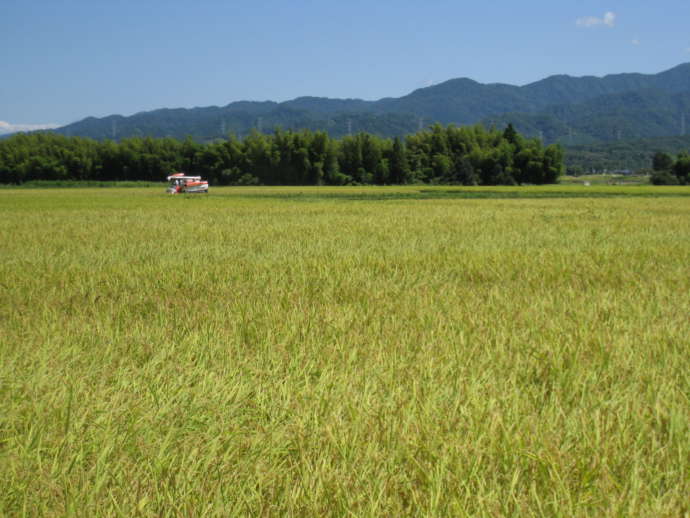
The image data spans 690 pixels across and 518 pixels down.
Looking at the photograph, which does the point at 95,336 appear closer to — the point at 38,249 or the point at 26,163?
the point at 38,249

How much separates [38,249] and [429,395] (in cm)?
818

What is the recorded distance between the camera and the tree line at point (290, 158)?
94.1 m

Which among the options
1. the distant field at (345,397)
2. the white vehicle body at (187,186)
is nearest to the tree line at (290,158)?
the white vehicle body at (187,186)

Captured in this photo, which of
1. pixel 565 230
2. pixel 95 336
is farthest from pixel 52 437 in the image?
pixel 565 230

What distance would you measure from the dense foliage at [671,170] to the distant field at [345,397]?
9072 centimetres

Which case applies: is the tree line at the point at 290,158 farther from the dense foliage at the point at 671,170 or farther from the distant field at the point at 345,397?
the distant field at the point at 345,397

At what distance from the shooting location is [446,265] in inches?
275

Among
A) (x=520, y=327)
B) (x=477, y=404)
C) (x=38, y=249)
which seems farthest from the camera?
(x=38, y=249)

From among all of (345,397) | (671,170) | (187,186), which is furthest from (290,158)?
(345,397)

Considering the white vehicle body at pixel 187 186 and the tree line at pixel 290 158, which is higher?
the tree line at pixel 290 158

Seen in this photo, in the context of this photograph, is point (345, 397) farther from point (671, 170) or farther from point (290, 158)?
point (671, 170)

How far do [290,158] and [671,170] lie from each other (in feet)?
196

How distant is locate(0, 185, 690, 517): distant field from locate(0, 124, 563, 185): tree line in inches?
3464

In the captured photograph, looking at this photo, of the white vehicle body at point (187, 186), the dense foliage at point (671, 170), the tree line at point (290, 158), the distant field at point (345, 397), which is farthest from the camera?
the tree line at point (290, 158)
